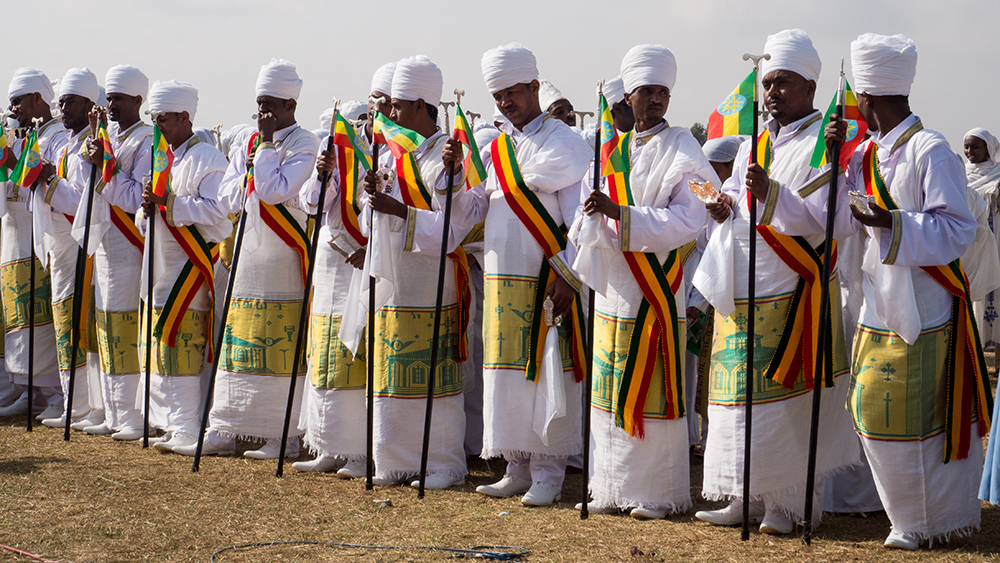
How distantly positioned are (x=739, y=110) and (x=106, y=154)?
4840mm

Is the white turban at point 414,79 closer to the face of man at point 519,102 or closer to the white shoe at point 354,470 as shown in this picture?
the face of man at point 519,102

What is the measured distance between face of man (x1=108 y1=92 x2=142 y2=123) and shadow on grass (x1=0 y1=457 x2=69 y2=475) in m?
2.69

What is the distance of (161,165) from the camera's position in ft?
24.1

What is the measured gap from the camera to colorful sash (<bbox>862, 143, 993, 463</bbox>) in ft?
15.9

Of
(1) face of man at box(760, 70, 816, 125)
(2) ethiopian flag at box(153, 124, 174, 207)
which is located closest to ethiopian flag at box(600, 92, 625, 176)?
(1) face of man at box(760, 70, 816, 125)

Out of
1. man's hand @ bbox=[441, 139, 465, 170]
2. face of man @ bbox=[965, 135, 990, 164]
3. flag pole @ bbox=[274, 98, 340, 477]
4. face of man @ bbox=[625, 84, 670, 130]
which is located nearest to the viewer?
face of man @ bbox=[625, 84, 670, 130]

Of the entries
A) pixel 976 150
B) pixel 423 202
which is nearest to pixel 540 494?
pixel 423 202

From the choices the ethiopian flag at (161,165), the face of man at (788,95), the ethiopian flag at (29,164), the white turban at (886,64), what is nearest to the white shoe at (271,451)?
the ethiopian flag at (161,165)

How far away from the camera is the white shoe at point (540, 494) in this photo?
581 cm

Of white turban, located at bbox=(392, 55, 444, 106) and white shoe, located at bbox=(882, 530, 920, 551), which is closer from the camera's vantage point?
white shoe, located at bbox=(882, 530, 920, 551)

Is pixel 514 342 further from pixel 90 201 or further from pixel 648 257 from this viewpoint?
pixel 90 201

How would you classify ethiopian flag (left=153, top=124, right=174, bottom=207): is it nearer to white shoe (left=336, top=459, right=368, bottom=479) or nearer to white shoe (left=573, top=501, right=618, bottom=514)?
white shoe (left=336, top=459, right=368, bottom=479)

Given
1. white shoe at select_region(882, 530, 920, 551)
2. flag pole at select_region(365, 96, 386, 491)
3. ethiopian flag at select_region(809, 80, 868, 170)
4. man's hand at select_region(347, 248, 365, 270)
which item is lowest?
white shoe at select_region(882, 530, 920, 551)

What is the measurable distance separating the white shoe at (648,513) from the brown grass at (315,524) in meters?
0.06
